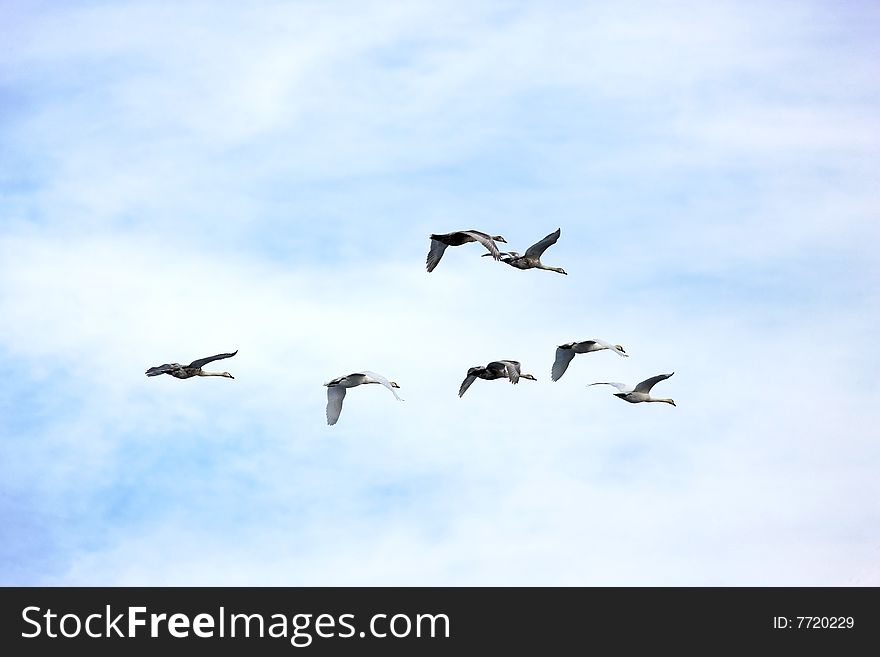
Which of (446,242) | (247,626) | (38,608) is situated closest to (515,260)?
(446,242)

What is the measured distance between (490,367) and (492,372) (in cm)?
32

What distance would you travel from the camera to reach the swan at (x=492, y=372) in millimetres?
102762

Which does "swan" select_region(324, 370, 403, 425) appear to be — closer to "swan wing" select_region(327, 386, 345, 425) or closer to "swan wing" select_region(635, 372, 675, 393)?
"swan wing" select_region(327, 386, 345, 425)

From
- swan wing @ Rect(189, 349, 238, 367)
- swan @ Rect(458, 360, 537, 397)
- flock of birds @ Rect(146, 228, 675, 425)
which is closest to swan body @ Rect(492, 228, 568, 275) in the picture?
flock of birds @ Rect(146, 228, 675, 425)

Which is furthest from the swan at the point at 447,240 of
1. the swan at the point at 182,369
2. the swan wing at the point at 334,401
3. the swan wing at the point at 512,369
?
the swan at the point at 182,369

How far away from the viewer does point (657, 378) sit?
105438mm

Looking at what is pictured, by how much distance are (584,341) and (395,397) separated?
1389cm

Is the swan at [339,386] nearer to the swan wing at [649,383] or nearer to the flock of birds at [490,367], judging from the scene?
the flock of birds at [490,367]

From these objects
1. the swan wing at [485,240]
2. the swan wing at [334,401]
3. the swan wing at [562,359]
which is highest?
the swan wing at [485,240]

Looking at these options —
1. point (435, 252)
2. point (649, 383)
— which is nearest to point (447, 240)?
point (435, 252)

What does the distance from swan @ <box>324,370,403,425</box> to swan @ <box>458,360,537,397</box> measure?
13.5 ft

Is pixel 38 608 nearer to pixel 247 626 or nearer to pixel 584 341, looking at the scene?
pixel 247 626

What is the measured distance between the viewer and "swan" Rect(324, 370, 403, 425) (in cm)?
10419

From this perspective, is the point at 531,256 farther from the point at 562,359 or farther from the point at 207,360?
the point at 207,360
